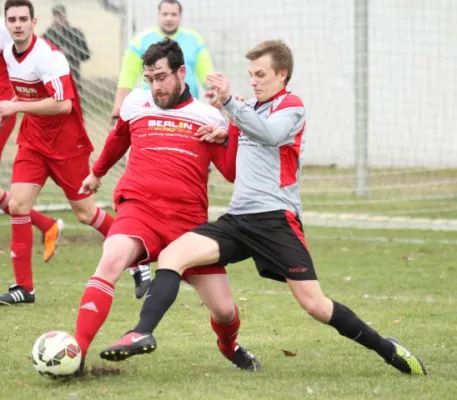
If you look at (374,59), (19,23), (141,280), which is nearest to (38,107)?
(19,23)

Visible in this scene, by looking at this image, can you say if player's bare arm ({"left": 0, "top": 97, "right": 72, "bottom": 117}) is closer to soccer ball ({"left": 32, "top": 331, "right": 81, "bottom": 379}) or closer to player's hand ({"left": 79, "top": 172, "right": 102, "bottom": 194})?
player's hand ({"left": 79, "top": 172, "right": 102, "bottom": 194})

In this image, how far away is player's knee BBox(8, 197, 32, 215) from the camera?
818 cm

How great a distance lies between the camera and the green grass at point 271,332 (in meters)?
5.42

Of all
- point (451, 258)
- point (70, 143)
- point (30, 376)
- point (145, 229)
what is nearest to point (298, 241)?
point (145, 229)

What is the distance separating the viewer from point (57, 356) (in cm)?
531

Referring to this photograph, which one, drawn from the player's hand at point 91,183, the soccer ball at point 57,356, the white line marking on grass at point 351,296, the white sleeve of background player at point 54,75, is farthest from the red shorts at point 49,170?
the soccer ball at point 57,356

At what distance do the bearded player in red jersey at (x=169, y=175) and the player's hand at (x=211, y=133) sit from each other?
0.04m

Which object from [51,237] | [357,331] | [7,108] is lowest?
[51,237]

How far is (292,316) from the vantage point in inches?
307

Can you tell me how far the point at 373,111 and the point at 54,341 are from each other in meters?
9.17

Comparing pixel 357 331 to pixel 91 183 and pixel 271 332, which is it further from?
pixel 91 183

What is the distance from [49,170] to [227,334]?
303cm

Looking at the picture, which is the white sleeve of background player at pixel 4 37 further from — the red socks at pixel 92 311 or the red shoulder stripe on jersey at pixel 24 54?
the red socks at pixel 92 311

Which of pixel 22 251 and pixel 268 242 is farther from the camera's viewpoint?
pixel 22 251
